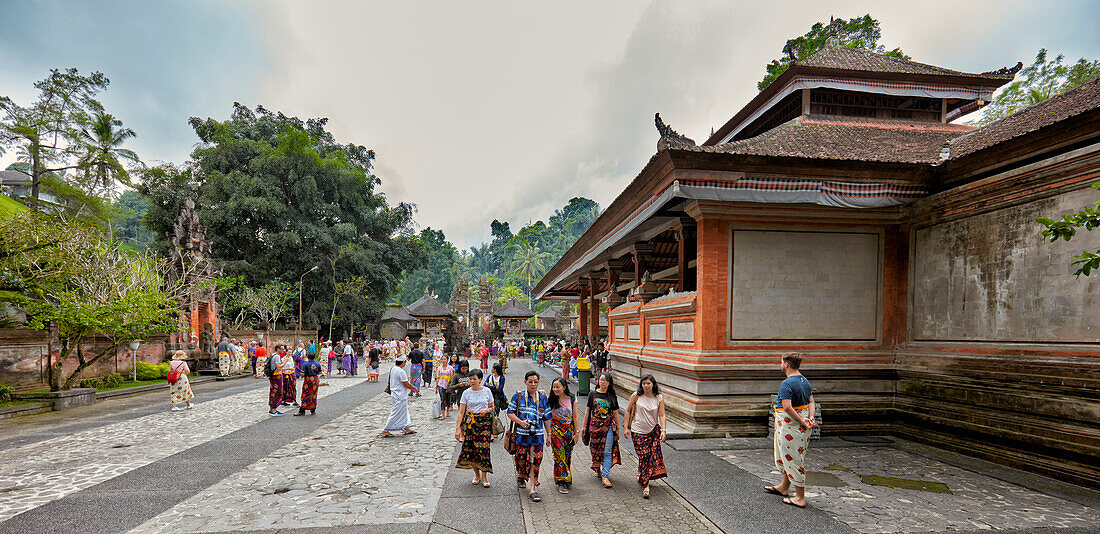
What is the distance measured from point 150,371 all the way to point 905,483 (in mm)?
21615

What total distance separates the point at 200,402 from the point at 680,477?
42.7 feet

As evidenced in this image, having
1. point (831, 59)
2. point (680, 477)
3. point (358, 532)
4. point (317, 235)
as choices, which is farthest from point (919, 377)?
point (317, 235)

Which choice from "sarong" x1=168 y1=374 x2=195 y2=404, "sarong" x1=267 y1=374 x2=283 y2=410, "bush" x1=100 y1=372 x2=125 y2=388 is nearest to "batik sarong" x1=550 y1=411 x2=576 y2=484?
"sarong" x1=267 y1=374 x2=283 y2=410

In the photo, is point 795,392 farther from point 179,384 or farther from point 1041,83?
point 1041,83

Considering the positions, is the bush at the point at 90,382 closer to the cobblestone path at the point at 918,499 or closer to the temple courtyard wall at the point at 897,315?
the temple courtyard wall at the point at 897,315

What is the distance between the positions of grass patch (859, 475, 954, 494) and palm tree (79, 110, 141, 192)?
43226mm

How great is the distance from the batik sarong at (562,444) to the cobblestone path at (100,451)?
18.4 feet

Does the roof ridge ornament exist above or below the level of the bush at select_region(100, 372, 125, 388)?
above

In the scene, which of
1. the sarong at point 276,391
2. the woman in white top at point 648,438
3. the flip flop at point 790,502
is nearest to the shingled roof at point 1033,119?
the flip flop at point 790,502

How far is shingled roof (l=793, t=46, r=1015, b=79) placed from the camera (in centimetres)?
1126

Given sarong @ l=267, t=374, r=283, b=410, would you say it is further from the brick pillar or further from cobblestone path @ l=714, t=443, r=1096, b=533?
the brick pillar

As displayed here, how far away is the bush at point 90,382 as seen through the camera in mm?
14123

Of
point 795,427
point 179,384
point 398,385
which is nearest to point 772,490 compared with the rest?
point 795,427

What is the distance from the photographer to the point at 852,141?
9539 mm
